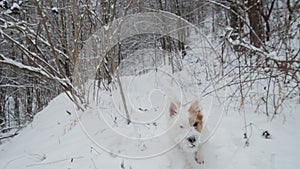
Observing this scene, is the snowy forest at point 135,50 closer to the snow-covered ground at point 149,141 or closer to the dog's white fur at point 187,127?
the snow-covered ground at point 149,141

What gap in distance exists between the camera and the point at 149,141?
3588 millimetres

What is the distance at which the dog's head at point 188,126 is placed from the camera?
3014 mm

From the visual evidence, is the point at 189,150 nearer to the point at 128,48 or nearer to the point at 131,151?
the point at 131,151

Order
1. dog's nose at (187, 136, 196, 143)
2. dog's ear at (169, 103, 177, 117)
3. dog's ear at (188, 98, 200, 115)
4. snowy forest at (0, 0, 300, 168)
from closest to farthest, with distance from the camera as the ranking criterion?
dog's nose at (187, 136, 196, 143) → dog's ear at (188, 98, 200, 115) → dog's ear at (169, 103, 177, 117) → snowy forest at (0, 0, 300, 168)

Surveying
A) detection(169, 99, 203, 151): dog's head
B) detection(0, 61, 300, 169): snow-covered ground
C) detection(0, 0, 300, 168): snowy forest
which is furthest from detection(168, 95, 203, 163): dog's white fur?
detection(0, 0, 300, 168): snowy forest

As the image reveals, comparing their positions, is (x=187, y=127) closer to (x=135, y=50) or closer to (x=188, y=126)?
(x=188, y=126)

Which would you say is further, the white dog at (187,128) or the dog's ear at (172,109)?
the dog's ear at (172,109)

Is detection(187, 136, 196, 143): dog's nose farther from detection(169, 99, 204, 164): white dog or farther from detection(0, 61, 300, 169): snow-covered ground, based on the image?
detection(0, 61, 300, 169): snow-covered ground

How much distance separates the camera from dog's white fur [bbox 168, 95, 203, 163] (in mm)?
3020

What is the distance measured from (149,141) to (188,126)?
2.33ft

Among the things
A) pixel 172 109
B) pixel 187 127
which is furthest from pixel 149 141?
pixel 187 127

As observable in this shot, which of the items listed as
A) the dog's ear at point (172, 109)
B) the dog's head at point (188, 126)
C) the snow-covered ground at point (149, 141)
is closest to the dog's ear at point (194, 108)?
the dog's head at point (188, 126)

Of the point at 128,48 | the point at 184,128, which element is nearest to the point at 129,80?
the point at 128,48

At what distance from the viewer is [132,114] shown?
173 inches
